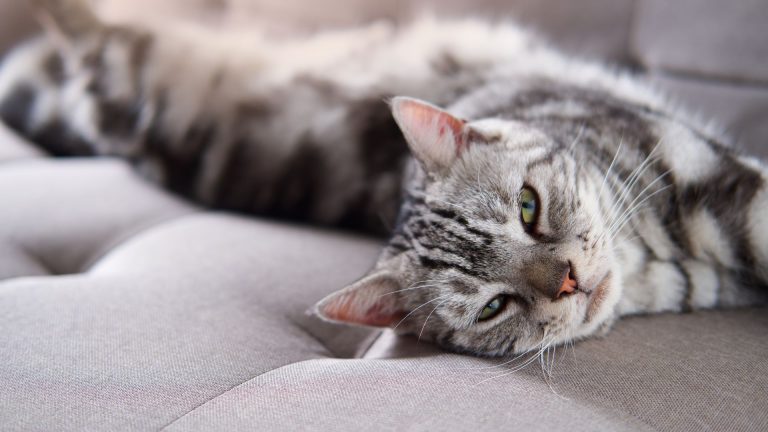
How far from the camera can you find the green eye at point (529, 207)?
39.2 inches

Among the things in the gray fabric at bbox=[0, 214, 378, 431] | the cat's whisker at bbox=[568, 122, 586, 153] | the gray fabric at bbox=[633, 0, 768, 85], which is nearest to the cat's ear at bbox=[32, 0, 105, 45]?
the gray fabric at bbox=[0, 214, 378, 431]

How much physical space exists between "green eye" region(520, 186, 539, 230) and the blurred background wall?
68 centimetres

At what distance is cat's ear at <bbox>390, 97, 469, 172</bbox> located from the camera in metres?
1.05

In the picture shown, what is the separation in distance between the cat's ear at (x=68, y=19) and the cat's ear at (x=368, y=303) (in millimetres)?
1500

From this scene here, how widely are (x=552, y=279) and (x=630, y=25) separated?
1136mm

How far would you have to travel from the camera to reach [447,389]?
0.80 m

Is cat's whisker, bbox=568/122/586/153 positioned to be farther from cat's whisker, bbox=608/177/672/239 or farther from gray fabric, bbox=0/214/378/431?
gray fabric, bbox=0/214/378/431

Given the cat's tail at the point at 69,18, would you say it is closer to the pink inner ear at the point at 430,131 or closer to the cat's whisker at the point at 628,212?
the pink inner ear at the point at 430,131

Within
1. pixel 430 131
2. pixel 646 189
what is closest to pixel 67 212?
pixel 430 131

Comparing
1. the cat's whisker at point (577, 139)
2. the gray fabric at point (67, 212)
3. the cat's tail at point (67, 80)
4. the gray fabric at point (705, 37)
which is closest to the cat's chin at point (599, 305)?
the cat's whisker at point (577, 139)

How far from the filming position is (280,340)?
3.28ft

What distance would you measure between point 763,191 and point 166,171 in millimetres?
1531

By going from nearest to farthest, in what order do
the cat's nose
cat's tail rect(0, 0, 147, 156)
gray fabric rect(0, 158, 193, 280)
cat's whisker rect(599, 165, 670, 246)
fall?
the cat's nose < cat's whisker rect(599, 165, 670, 246) < gray fabric rect(0, 158, 193, 280) < cat's tail rect(0, 0, 147, 156)

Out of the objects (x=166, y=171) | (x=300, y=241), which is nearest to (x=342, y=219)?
(x=300, y=241)
